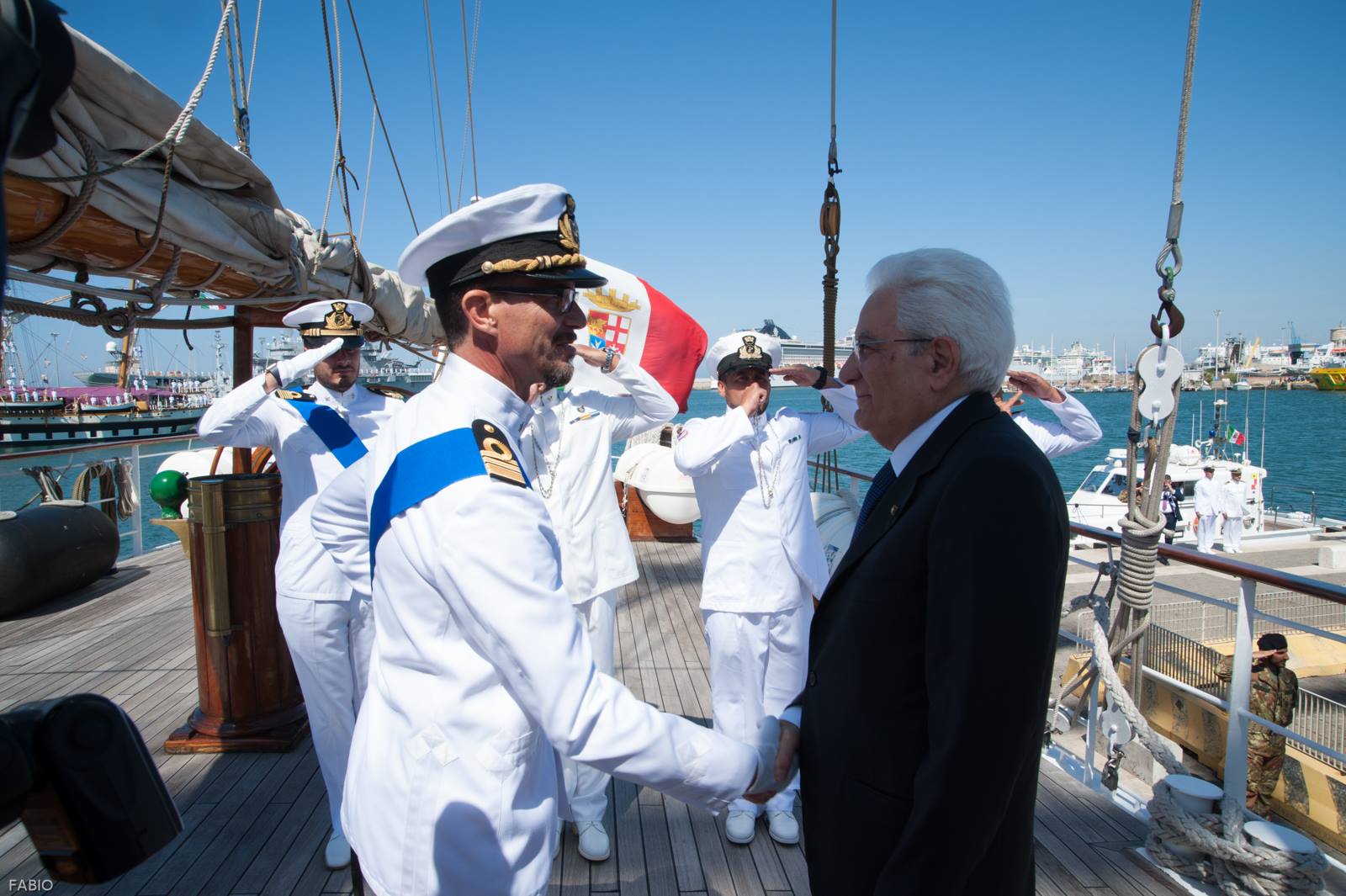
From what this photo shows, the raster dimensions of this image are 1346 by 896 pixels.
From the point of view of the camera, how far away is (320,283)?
354 centimetres

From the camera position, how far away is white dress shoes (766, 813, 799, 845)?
9.02 feet

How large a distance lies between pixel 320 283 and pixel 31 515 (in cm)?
359

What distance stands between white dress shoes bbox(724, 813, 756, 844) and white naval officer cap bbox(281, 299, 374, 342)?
2.46 m

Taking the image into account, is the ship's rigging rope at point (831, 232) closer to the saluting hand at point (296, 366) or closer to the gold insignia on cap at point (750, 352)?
the gold insignia on cap at point (750, 352)

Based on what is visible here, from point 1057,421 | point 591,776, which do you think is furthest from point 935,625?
point 1057,421

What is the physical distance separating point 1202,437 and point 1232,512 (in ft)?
143

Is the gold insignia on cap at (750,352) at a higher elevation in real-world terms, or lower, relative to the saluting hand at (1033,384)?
higher

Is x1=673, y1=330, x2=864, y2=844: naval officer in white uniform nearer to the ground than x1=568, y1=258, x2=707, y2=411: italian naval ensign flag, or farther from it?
nearer to the ground

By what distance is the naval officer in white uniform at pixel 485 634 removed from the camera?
3.64ft

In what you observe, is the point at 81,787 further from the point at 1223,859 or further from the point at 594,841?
the point at 1223,859

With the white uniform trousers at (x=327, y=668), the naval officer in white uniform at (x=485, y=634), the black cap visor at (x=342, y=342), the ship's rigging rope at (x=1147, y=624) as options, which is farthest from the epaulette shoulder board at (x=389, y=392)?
the ship's rigging rope at (x=1147, y=624)

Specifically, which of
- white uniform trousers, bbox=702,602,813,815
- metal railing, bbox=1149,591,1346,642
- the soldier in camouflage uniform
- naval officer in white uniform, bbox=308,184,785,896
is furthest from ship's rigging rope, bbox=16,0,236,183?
metal railing, bbox=1149,591,1346,642

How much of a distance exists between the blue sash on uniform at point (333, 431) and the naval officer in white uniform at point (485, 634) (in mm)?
1644

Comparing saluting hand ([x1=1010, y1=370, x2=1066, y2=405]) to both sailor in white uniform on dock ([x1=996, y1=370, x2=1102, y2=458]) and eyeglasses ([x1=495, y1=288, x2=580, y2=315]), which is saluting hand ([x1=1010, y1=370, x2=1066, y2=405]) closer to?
sailor in white uniform on dock ([x1=996, y1=370, x2=1102, y2=458])
